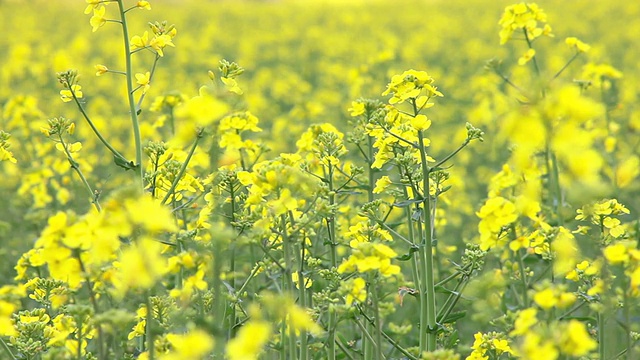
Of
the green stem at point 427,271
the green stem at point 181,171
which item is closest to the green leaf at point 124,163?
the green stem at point 181,171

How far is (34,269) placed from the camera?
4133mm

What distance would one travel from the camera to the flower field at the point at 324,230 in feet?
7.00

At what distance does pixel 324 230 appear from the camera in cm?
379

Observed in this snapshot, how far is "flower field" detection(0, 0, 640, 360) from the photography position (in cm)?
213

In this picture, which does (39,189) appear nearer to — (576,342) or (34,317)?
(34,317)

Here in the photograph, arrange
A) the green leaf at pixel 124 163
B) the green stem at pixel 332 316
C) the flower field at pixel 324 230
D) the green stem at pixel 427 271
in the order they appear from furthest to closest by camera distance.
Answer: the green leaf at pixel 124 163 < the green stem at pixel 427 271 < the green stem at pixel 332 316 < the flower field at pixel 324 230

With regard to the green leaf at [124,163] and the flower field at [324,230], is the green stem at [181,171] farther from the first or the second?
the green leaf at [124,163]

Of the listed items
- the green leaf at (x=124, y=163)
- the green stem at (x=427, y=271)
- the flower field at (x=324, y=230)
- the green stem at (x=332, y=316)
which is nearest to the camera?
the flower field at (x=324, y=230)

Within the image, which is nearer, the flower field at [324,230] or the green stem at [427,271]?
the flower field at [324,230]

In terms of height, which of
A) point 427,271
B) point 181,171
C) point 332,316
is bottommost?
point 332,316

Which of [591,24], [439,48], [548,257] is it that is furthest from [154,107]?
[591,24]

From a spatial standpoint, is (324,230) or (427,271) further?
(324,230)

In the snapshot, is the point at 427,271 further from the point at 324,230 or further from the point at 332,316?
the point at 324,230

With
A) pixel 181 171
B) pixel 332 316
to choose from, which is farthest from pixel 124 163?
pixel 332 316
